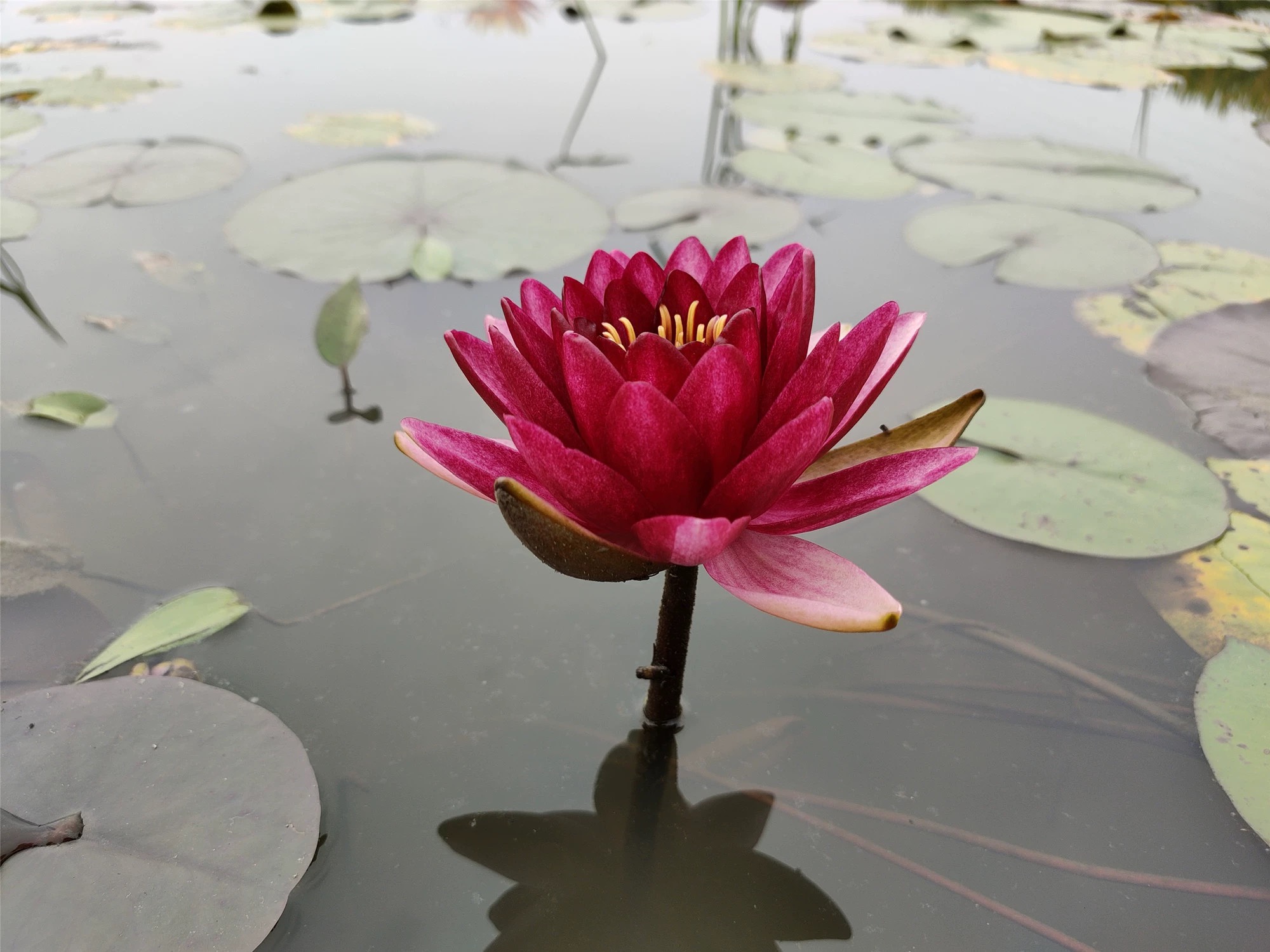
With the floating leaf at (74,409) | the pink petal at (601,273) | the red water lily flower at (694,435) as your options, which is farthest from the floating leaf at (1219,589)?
the floating leaf at (74,409)

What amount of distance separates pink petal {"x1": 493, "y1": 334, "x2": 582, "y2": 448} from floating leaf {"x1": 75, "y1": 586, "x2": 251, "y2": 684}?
622mm

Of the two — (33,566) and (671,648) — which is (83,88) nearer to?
(33,566)

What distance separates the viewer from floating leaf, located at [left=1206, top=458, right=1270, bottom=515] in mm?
1496

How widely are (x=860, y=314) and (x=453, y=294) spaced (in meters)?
1.02

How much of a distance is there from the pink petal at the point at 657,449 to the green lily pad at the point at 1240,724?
0.81m

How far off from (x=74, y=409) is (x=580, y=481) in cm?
132

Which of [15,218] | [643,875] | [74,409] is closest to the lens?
[643,875]

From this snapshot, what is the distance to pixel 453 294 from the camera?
2.12 meters

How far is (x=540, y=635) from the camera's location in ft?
4.24

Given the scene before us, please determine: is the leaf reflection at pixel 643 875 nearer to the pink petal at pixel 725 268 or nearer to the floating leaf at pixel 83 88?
the pink petal at pixel 725 268

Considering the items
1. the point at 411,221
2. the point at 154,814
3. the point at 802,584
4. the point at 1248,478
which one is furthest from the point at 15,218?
the point at 1248,478

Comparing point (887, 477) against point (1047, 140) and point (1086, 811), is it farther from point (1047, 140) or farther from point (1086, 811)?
point (1047, 140)

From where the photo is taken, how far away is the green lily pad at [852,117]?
309cm

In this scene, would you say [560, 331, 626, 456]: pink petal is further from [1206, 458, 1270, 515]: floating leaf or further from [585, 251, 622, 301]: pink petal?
[1206, 458, 1270, 515]: floating leaf
